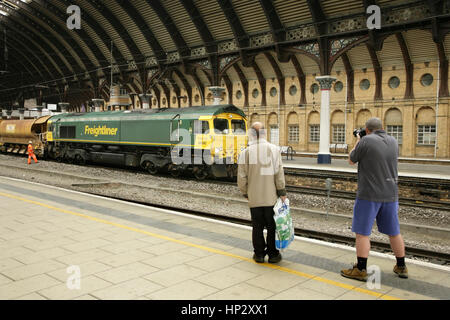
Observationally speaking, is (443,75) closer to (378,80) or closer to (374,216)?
(378,80)

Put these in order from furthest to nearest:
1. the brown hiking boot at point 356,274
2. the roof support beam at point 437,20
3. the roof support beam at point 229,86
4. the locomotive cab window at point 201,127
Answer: the roof support beam at point 229,86
the roof support beam at point 437,20
the locomotive cab window at point 201,127
the brown hiking boot at point 356,274

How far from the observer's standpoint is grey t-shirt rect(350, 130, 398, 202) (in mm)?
4891

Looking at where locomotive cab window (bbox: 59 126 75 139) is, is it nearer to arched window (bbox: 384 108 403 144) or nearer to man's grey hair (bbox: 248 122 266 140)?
man's grey hair (bbox: 248 122 266 140)

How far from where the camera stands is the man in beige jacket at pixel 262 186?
5.44 meters

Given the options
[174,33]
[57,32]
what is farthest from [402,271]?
[57,32]

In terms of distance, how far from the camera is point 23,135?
3059cm

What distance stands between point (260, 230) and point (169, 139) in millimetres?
13245

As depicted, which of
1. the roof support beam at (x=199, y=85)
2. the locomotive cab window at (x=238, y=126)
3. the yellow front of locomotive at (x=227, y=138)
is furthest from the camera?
the roof support beam at (x=199, y=85)

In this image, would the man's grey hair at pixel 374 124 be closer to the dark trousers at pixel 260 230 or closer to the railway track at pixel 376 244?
the dark trousers at pixel 260 230

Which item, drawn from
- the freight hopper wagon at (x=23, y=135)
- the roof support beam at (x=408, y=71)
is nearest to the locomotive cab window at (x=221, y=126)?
the freight hopper wagon at (x=23, y=135)

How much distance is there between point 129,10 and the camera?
3384 centimetres

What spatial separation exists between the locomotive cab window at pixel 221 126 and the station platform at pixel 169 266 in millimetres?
9233

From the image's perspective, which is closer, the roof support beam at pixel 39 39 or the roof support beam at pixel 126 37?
the roof support beam at pixel 126 37

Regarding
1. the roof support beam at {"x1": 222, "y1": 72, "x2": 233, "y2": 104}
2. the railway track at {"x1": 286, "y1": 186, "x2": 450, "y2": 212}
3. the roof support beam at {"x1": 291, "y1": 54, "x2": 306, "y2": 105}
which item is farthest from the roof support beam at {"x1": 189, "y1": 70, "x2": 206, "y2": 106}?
the railway track at {"x1": 286, "y1": 186, "x2": 450, "y2": 212}
